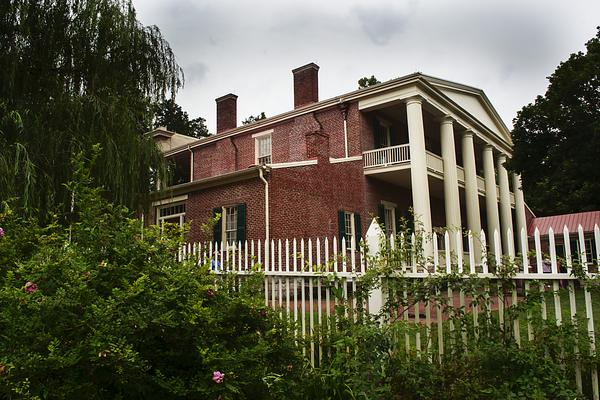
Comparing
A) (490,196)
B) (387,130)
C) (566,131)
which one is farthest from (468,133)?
(566,131)

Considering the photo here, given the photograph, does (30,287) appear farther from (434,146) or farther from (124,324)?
(434,146)

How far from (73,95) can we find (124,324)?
7414 millimetres

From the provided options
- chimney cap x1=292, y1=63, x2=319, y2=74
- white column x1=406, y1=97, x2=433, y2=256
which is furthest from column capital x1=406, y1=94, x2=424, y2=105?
chimney cap x1=292, y1=63, x2=319, y2=74

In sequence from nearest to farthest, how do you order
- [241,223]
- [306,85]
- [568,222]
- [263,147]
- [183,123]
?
[241,223], [306,85], [263,147], [568,222], [183,123]

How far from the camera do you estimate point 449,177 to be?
18.7m

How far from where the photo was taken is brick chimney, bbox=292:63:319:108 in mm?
21625

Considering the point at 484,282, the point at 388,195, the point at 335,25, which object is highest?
the point at 335,25

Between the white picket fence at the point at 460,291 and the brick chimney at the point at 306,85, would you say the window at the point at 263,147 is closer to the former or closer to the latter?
the brick chimney at the point at 306,85

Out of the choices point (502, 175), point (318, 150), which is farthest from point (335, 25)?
point (502, 175)

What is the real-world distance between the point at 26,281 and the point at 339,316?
2722 millimetres

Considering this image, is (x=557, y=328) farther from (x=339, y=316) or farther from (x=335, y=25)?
(x=335, y=25)

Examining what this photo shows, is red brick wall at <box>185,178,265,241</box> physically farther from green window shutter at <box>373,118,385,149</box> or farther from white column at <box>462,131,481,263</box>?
white column at <box>462,131,481,263</box>

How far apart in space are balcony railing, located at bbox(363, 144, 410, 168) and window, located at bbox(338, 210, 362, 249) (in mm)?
2298

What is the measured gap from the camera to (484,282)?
4031 mm
